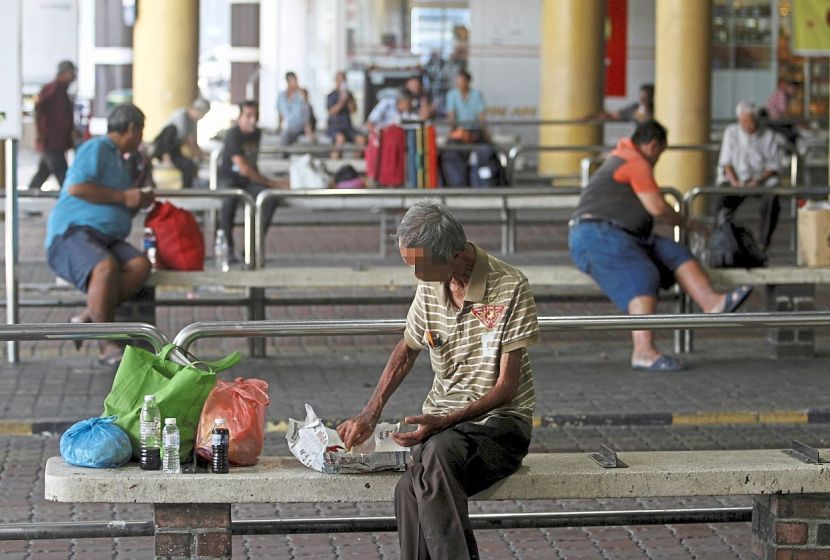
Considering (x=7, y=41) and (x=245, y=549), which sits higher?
(x=7, y=41)

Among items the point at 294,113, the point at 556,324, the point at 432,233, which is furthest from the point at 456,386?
the point at 294,113

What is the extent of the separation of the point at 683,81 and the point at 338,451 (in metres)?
15.3

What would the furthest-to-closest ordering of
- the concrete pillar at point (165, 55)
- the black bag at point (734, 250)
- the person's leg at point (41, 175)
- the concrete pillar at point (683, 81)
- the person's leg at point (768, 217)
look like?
1. the concrete pillar at point (165, 55)
2. the person's leg at point (41, 175)
3. the concrete pillar at point (683, 81)
4. the person's leg at point (768, 217)
5. the black bag at point (734, 250)

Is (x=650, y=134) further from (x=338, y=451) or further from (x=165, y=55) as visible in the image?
(x=165, y=55)

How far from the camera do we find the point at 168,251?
1007 centimetres

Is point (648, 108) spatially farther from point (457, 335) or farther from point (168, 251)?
point (457, 335)

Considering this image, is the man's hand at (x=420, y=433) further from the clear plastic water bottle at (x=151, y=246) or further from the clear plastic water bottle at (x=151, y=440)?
the clear plastic water bottle at (x=151, y=246)

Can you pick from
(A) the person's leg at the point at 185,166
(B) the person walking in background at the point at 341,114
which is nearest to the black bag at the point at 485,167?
(A) the person's leg at the point at 185,166

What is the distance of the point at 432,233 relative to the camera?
5.11m

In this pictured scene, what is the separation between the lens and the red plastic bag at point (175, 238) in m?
10.0

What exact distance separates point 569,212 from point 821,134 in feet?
35.5

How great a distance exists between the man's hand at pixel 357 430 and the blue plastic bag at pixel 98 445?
2.28 ft

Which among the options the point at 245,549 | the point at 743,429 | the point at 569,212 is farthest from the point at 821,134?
the point at 245,549

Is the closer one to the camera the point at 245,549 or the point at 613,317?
the point at 613,317
